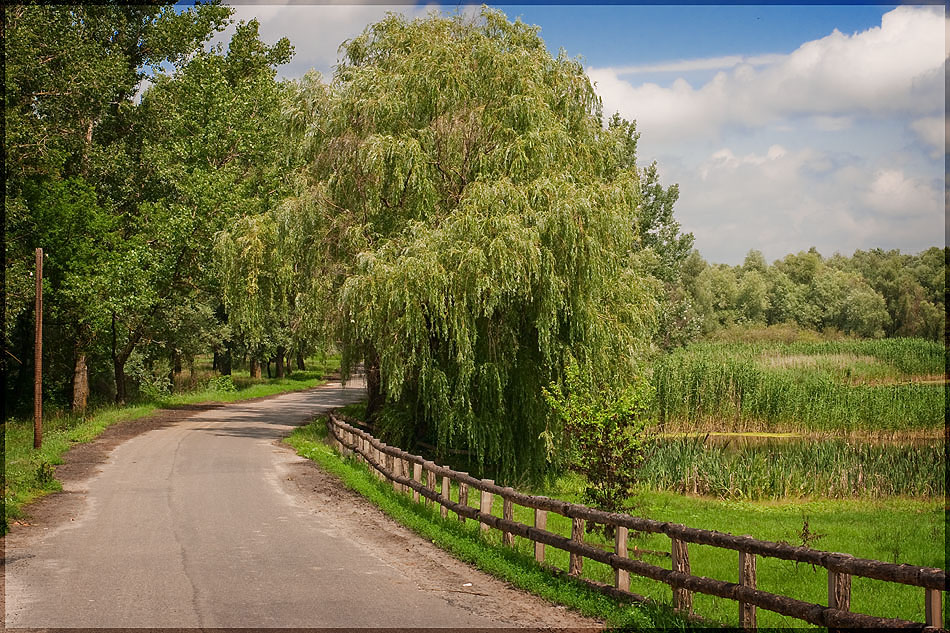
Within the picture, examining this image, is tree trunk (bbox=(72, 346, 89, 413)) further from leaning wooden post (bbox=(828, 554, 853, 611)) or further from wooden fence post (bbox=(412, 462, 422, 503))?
leaning wooden post (bbox=(828, 554, 853, 611))

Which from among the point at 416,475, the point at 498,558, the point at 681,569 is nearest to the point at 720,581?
the point at 681,569

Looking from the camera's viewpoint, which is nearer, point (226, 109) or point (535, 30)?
point (535, 30)

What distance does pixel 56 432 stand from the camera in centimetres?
2655

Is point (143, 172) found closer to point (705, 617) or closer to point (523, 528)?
point (523, 528)

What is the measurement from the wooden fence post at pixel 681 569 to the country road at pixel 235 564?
0.86 metres

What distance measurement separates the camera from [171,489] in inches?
661

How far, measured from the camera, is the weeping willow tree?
18922 millimetres

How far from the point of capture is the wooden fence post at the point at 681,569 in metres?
8.03

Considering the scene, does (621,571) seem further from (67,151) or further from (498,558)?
(67,151)

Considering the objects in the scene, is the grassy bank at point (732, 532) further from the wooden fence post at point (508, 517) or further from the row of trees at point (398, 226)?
the row of trees at point (398, 226)

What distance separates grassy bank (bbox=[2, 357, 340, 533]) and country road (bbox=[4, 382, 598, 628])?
0.61m

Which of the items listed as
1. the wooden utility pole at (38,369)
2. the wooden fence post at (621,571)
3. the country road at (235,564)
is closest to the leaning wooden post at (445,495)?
the country road at (235,564)

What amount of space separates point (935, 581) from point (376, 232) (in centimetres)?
1793

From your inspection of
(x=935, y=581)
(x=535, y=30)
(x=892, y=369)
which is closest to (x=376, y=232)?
(x=535, y=30)
